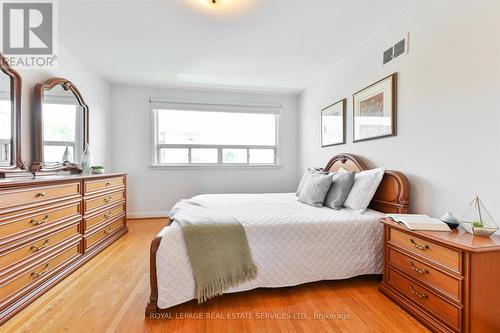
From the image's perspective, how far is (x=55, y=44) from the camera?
250 centimetres

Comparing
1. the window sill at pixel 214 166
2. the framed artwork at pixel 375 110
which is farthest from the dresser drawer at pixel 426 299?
the window sill at pixel 214 166

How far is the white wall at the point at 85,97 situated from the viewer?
2.17m

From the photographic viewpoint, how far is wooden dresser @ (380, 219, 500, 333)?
3.90 feet

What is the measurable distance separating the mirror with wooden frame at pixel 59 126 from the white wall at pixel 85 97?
0.07m

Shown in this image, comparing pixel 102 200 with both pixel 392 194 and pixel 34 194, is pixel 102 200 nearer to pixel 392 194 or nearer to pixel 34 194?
pixel 34 194

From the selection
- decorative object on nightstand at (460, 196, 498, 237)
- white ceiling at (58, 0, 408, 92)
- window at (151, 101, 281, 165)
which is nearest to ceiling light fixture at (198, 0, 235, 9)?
white ceiling at (58, 0, 408, 92)

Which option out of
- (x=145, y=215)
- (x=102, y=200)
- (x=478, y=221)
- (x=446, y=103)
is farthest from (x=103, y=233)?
(x=446, y=103)

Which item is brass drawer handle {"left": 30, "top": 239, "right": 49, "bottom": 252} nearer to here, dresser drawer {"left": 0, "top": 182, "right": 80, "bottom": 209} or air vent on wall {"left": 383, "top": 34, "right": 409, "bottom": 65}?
dresser drawer {"left": 0, "top": 182, "right": 80, "bottom": 209}

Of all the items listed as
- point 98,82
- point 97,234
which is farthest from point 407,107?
point 98,82

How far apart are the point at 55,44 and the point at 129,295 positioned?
2.80 m

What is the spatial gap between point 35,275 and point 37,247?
21 centimetres

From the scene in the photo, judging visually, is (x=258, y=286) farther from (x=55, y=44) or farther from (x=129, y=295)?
(x=55, y=44)

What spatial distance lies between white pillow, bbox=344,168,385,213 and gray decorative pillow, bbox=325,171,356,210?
2.2 inches

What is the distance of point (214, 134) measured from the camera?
4254 millimetres
